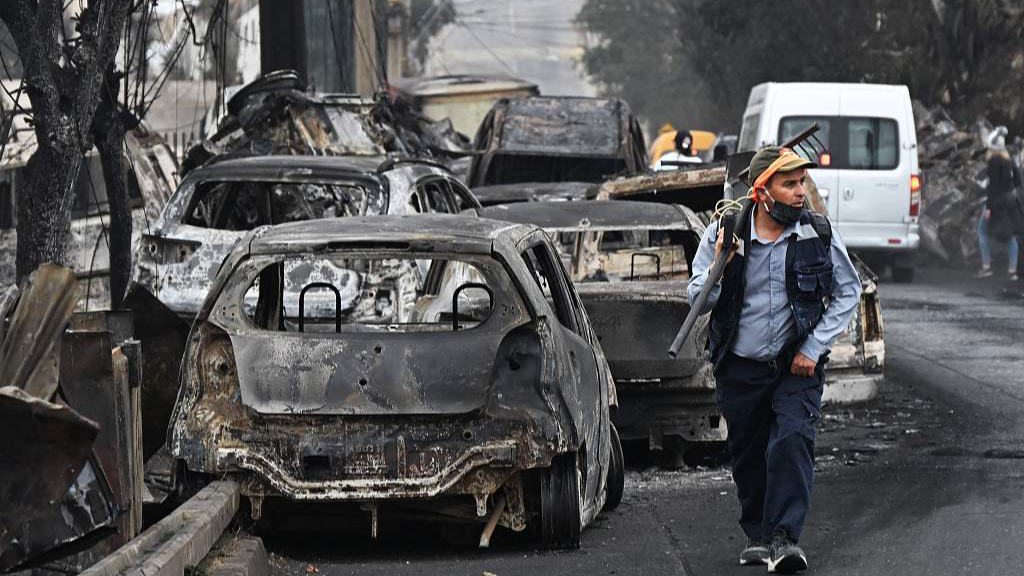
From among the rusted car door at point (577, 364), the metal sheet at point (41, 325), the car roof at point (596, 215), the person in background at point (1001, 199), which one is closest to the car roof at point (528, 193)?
the car roof at point (596, 215)

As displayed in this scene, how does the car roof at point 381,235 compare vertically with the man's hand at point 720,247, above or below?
above

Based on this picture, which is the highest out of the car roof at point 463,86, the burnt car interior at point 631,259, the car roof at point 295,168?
the car roof at point 463,86

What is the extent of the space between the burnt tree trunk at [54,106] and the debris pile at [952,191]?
18340 millimetres

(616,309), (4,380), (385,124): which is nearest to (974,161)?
(385,124)

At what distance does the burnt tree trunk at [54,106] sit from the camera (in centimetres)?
1035

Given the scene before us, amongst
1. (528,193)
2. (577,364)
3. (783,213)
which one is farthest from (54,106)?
(528,193)

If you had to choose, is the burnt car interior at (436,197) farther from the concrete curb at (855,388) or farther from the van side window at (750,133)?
the van side window at (750,133)

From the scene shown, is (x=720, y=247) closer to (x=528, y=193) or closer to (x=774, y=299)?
(x=774, y=299)

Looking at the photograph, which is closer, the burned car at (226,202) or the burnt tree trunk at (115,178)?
the burned car at (226,202)

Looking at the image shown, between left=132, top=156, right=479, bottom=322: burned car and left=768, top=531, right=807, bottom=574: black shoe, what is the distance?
5048 mm

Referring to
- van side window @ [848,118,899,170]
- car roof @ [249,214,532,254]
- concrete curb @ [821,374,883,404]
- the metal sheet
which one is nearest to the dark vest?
car roof @ [249,214,532,254]

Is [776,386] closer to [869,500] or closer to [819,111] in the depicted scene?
[869,500]

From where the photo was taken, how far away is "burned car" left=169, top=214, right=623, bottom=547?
753 cm

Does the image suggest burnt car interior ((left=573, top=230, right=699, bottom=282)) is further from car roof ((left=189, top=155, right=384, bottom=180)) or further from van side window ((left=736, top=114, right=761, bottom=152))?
van side window ((left=736, top=114, right=761, bottom=152))
